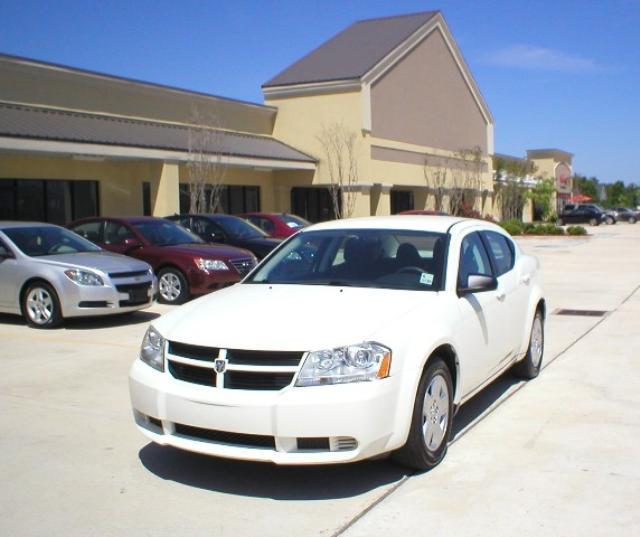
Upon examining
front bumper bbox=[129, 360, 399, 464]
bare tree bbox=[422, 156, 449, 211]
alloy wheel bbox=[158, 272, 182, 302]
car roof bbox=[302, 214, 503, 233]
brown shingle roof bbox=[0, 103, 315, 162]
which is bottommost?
alloy wheel bbox=[158, 272, 182, 302]

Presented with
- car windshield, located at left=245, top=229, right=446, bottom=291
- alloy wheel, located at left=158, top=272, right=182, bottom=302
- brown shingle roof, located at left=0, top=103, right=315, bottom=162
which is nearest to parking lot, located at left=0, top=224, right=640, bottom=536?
car windshield, located at left=245, top=229, right=446, bottom=291

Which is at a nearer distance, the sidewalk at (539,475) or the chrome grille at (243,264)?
the sidewalk at (539,475)

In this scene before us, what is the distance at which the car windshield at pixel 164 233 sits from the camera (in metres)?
14.3

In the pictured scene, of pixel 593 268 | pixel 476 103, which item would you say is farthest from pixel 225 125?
pixel 476 103

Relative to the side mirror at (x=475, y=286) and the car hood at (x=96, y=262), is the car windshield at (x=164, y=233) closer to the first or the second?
the car hood at (x=96, y=262)

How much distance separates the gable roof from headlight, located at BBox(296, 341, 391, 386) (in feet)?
105

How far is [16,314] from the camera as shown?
1174 cm

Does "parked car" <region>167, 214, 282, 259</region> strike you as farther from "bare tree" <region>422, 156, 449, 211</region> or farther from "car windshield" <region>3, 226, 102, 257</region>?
"bare tree" <region>422, 156, 449, 211</region>

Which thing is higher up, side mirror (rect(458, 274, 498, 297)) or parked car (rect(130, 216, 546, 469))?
side mirror (rect(458, 274, 498, 297))

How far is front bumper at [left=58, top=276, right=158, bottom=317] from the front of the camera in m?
10.7

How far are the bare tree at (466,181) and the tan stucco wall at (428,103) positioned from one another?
0.75m

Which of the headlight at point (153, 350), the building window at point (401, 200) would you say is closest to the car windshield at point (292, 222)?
the headlight at point (153, 350)

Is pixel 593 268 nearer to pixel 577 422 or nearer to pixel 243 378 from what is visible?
pixel 577 422

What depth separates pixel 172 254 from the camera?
1357 centimetres
